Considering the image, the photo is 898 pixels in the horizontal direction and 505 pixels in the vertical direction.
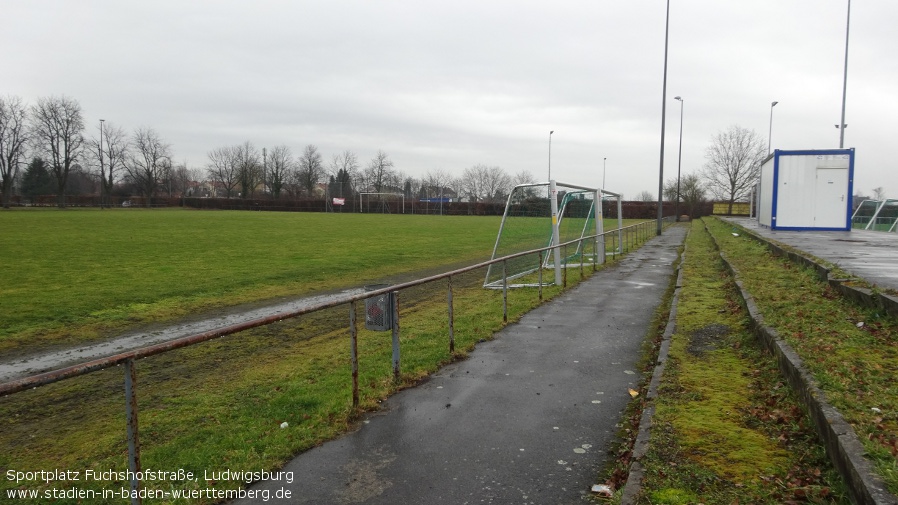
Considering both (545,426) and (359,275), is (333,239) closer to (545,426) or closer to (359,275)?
(359,275)

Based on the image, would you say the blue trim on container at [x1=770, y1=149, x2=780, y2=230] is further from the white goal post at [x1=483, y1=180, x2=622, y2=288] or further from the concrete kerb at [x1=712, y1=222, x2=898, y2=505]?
the concrete kerb at [x1=712, y1=222, x2=898, y2=505]

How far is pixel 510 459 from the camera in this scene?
3936 mm

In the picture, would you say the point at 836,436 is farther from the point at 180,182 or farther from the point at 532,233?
the point at 180,182

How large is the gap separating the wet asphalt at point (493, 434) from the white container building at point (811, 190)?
15105mm

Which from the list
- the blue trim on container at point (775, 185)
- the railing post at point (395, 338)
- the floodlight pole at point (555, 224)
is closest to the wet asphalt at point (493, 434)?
the railing post at point (395, 338)

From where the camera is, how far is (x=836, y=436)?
10.4 feet

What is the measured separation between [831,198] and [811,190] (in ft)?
2.20

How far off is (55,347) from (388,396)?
5.35 m

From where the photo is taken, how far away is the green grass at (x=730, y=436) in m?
3.12

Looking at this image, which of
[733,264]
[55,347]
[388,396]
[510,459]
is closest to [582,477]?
[510,459]

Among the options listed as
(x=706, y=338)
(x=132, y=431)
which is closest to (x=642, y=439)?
(x=132, y=431)

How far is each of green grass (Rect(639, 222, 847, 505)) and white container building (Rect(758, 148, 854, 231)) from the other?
15.6 metres

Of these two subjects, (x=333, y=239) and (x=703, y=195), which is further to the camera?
(x=703, y=195)

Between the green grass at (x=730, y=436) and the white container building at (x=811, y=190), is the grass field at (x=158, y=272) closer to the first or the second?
the green grass at (x=730, y=436)
